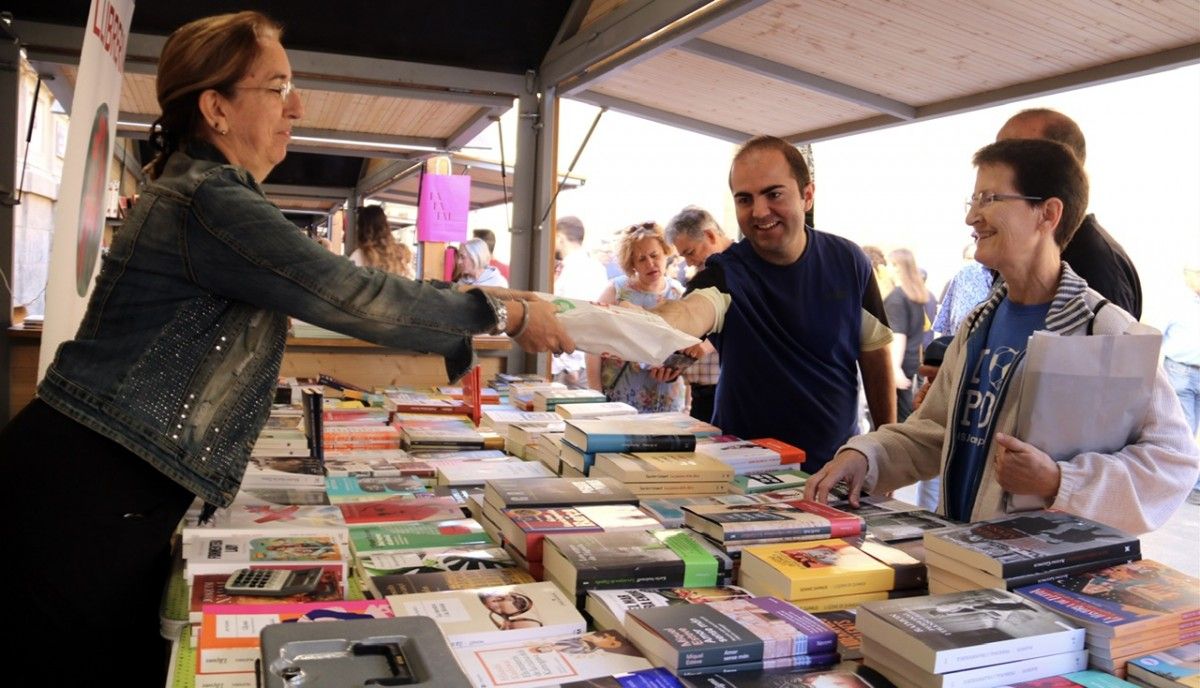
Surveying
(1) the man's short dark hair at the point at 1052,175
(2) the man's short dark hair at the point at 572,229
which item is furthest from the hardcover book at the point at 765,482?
(2) the man's short dark hair at the point at 572,229

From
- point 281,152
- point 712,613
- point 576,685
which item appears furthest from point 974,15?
point 576,685

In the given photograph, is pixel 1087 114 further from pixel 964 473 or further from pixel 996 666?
pixel 996 666

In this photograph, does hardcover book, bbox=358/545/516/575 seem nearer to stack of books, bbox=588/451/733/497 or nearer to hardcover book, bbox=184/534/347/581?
hardcover book, bbox=184/534/347/581

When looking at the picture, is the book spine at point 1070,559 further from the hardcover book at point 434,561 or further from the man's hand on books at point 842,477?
the hardcover book at point 434,561

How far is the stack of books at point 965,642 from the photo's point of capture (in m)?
1.03

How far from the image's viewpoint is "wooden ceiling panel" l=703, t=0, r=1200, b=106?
8.09ft

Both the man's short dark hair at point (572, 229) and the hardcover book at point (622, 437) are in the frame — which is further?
the man's short dark hair at point (572, 229)

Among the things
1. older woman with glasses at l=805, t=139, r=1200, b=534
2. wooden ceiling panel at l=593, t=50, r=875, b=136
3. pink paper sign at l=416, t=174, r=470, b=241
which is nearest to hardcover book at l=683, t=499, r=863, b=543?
older woman with glasses at l=805, t=139, r=1200, b=534

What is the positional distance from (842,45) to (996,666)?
8.43 feet

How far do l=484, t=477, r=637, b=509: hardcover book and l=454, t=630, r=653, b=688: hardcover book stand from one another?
1.59ft

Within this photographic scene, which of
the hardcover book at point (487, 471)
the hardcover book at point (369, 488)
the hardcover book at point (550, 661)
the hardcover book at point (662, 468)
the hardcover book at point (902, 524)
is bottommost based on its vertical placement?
the hardcover book at point (550, 661)

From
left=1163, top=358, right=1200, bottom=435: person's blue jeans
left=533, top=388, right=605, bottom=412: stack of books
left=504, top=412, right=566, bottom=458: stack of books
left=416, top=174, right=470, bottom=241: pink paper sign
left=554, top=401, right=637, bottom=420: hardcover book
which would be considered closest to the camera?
left=504, top=412, right=566, bottom=458: stack of books

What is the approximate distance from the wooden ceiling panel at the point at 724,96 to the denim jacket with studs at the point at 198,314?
2381mm

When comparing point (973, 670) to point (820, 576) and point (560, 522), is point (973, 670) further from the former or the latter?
point (560, 522)
